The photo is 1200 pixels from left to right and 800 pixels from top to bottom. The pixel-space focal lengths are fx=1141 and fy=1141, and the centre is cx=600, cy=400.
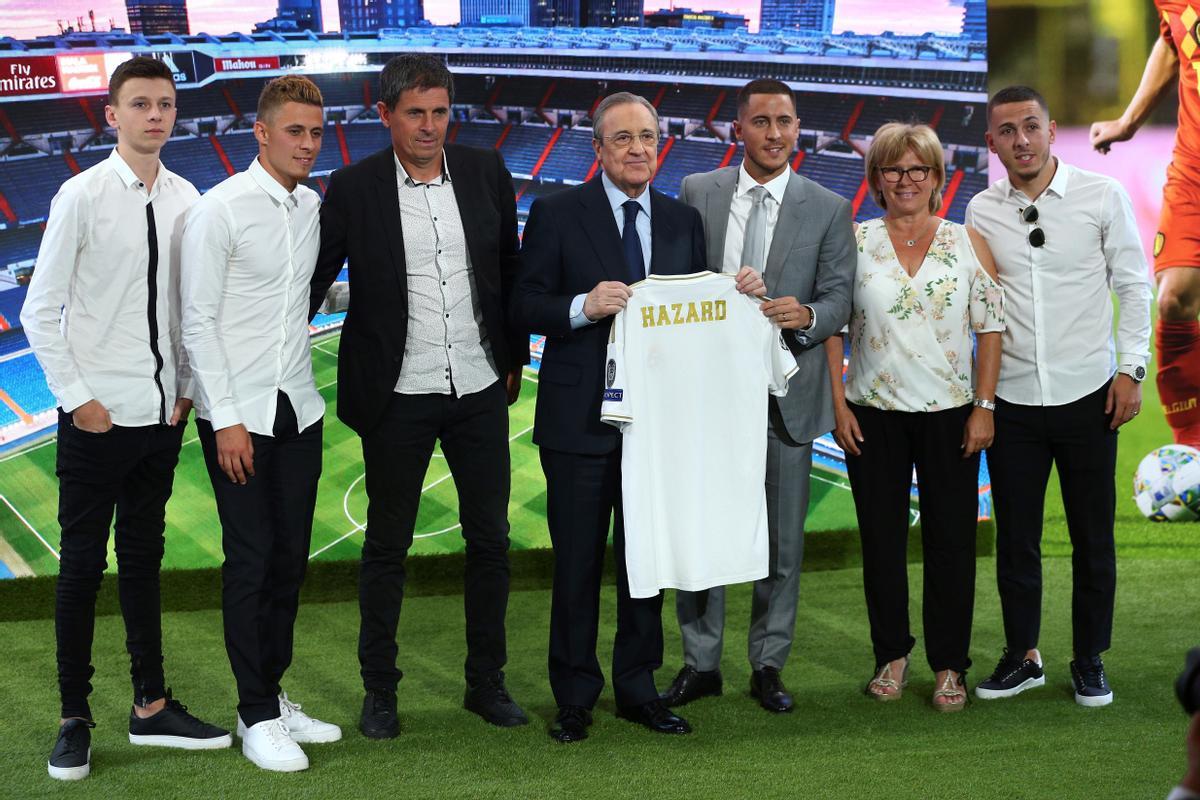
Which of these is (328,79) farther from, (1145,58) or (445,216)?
(1145,58)

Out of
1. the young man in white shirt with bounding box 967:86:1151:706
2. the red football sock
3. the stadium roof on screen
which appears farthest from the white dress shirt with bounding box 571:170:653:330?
the red football sock

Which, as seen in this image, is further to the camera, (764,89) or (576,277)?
(764,89)

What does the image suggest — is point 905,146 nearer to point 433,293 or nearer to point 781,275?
point 781,275

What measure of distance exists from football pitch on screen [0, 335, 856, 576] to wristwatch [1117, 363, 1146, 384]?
5.62 ft

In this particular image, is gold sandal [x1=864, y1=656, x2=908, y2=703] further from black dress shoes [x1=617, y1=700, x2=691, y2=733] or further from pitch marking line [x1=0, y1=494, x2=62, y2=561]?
pitch marking line [x1=0, y1=494, x2=62, y2=561]

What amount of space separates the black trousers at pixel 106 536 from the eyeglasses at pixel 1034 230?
7.34 feet

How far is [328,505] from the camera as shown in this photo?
436 cm

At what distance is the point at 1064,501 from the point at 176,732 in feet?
7.99

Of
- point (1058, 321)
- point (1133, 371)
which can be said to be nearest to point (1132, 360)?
point (1133, 371)

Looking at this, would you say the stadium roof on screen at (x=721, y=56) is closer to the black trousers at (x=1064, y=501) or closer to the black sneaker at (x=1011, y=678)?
the black trousers at (x=1064, y=501)

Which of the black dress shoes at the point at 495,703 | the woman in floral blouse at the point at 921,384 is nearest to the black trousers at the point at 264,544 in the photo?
the black dress shoes at the point at 495,703

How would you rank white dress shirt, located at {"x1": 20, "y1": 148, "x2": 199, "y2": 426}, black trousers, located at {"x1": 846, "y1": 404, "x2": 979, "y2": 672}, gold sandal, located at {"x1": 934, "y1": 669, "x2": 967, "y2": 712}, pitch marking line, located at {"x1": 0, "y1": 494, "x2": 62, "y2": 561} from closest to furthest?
white dress shirt, located at {"x1": 20, "y1": 148, "x2": 199, "y2": 426} < black trousers, located at {"x1": 846, "y1": 404, "x2": 979, "y2": 672} < gold sandal, located at {"x1": 934, "y1": 669, "x2": 967, "y2": 712} < pitch marking line, located at {"x1": 0, "y1": 494, "x2": 62, "y2": 561}

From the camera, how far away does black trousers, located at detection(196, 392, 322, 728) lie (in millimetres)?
2713

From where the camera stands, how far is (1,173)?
12.9ft
